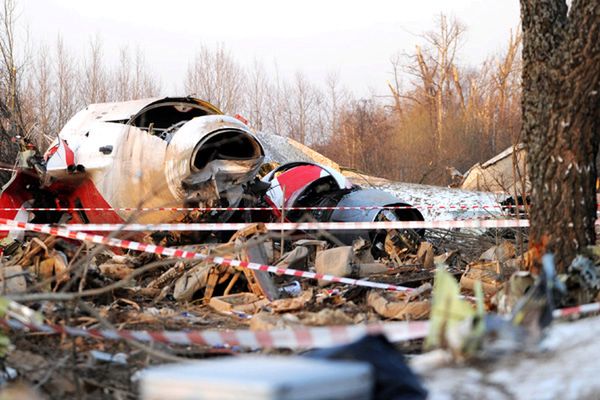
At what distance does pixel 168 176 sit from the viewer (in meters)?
9.22

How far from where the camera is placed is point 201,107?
35.2ft

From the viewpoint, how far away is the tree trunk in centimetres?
473

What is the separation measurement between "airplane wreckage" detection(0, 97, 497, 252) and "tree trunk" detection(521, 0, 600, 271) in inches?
162

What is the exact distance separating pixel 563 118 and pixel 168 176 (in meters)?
5.53

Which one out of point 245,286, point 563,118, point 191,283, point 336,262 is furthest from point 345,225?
point 563,118

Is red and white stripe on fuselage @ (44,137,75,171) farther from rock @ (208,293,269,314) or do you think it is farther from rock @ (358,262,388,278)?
rock @ (358,262,388,278)

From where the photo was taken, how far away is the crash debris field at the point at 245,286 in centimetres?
251

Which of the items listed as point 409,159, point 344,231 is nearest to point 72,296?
point 344,231

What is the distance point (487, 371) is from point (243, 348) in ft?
7.39

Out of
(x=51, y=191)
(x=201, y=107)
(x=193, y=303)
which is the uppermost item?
(x=201, y=107)

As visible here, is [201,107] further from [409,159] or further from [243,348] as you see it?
[409,159]

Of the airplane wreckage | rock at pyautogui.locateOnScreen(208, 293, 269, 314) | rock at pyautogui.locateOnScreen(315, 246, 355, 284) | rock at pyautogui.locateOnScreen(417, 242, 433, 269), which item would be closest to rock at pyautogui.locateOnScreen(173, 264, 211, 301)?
rock at pyautogui.locateOnScreen(208, 293, 269, 314)

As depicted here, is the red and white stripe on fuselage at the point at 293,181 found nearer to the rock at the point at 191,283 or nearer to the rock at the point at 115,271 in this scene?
the rock at the point at 115,271

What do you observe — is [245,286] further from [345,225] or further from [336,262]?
[345,225]
